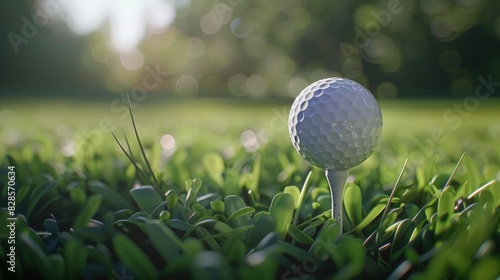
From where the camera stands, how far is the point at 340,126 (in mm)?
1450

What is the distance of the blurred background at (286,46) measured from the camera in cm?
1678

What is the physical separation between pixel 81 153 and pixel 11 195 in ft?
2.65

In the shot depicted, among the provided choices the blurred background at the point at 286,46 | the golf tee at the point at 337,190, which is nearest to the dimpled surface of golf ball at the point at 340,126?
the golf tee at the point at 337,190

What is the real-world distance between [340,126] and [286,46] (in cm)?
1873

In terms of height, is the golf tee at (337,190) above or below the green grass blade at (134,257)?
below

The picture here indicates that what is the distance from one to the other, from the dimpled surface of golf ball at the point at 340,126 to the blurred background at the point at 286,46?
538 inches

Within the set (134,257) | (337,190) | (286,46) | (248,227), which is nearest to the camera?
(134,257)

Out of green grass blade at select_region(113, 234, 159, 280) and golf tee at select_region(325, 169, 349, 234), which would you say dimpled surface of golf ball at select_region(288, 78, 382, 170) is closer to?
golf tee at select_region(325, 169, 349, 234)

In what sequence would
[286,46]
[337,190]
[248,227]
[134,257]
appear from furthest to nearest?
[286,46], [337,190], [248,227], [134,257]

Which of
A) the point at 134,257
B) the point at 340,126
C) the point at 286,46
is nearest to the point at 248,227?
the point at 134,257

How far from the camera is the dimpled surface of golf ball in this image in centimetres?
144

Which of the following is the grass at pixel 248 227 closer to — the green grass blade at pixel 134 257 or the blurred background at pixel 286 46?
the green grass blade at pixel 134 257

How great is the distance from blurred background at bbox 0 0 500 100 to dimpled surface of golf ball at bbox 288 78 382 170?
44.8ft

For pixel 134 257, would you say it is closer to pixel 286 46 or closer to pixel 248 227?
pixel 248 227
